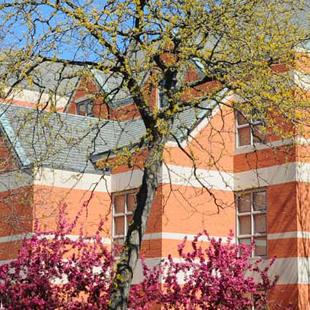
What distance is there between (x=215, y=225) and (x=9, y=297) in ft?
26.7

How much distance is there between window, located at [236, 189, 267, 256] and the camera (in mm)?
23312

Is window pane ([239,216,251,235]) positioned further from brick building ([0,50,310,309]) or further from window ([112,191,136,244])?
window ([112,191,136,244])

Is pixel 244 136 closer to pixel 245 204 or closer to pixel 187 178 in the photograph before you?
pixel 245 204

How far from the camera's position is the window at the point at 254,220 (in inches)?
918

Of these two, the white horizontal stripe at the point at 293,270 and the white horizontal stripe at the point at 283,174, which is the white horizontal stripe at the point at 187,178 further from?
the white horizontal stripe at the point at 293,270

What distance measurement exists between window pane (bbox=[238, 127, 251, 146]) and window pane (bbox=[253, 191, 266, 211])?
1.83 meters

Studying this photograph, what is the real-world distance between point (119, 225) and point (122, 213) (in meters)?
0.45

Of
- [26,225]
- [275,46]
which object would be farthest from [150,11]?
[26,225]

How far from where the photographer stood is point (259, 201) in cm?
2353

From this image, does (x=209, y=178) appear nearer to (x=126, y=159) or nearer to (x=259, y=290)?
(x=259, y=290)

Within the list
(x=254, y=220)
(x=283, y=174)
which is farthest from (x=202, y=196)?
(x=283, y=174)

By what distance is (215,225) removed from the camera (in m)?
24.1

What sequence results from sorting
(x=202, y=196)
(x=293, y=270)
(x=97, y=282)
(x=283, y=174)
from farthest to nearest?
(x=202, y=196)
(x=283, y=174)
(x=293, y=270)
(x=97, y=282)

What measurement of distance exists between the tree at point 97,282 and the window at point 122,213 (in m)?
6.67
